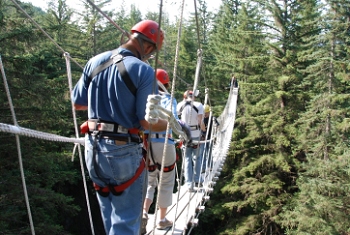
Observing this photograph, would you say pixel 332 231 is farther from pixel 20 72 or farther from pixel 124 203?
pixel 124 203

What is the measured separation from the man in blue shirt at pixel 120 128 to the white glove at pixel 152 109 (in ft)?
0.13

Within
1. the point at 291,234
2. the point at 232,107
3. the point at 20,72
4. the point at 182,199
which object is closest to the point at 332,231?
the point at 291,234

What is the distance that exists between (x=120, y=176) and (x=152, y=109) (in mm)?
263

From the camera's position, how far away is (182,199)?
322 centimetres

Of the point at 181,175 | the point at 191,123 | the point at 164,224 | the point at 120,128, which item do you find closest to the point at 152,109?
the point at 120,128

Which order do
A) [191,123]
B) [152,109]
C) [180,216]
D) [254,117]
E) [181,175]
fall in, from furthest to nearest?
[254,117], [191,123], [180,216], [181,175], [152,109]

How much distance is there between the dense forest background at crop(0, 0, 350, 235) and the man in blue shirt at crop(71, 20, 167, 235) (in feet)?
14.0

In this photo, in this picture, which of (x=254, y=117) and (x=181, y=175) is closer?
(x=181, y=175)

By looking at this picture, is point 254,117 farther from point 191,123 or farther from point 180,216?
point 180,216

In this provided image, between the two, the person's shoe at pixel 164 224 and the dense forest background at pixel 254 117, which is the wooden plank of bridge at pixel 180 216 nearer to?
the person's shoe at pixel 164 224

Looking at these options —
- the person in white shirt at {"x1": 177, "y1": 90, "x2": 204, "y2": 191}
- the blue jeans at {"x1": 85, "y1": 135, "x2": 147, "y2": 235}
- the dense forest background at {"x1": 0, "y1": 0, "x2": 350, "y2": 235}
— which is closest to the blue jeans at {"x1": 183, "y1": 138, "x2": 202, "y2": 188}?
the person in white shirt at {"x1": 177, "y1": 90, "x2": 204, "y2": 191}

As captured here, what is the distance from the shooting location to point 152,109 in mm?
1224

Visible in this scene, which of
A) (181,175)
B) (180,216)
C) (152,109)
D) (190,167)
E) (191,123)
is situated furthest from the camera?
(190,167)

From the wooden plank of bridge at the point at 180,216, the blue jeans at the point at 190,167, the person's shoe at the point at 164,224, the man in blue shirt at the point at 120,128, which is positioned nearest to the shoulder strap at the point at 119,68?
the man in blue shirt at the point at 120,128
